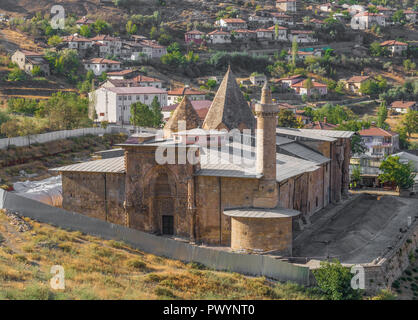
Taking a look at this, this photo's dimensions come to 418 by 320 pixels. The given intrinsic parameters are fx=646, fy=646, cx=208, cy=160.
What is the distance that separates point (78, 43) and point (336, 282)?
79096mm

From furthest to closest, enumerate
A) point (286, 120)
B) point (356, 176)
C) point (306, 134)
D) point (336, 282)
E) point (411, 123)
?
1. point (411, 123)
2. point (286, 120)
3. point (356, 176)
4. point (306, 134)
5. point (336, 282)

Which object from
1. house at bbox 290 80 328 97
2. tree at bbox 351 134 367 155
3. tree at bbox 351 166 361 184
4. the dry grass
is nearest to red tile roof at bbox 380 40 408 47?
house at bbox 290 80 328 97

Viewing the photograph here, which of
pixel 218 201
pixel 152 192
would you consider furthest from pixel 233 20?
pixel 218 201

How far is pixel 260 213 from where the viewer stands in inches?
1152

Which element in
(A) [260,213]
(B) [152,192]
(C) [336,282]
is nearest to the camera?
(C) [336,282]

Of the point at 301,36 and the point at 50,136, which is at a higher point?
the point at 301,36

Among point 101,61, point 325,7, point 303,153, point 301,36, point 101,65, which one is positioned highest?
point 325,7

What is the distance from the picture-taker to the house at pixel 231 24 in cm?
12088

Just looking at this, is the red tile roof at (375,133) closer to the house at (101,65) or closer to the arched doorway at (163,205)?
the house at (101,65)

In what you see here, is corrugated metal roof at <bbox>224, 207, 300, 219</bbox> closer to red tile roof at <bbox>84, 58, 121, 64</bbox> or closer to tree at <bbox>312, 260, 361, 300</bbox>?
tree at <bbox>312, 260, 361, 300</bbox>

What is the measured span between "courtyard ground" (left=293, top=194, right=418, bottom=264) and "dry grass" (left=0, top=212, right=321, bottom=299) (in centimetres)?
533

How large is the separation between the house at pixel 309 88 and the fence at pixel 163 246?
66.8 metres

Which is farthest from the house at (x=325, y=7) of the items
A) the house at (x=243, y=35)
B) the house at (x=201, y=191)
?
the house at (x=201, y=191)

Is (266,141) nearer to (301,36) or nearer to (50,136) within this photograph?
(50,136)
